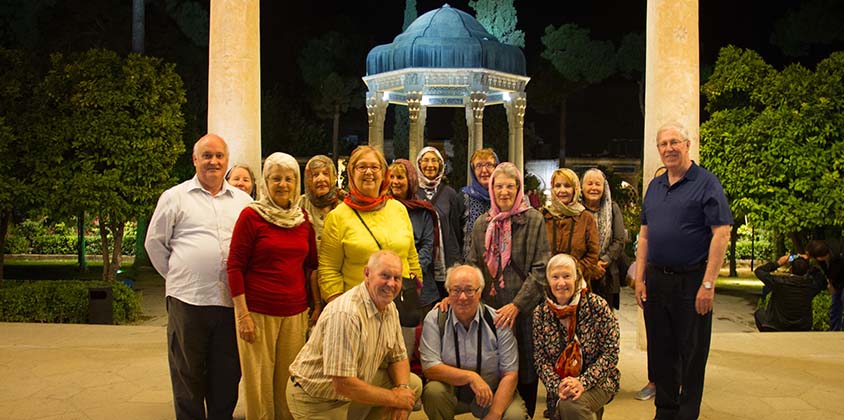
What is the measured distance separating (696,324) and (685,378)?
33 cm

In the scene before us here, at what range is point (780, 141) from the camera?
460 inches

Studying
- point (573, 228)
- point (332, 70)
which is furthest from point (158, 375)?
point (332, 70)

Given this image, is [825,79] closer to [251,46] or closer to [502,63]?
[502,63]

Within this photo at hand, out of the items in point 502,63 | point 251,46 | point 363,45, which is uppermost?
point 363,45

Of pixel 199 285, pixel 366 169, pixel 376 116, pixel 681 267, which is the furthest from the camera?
pixel 376 116

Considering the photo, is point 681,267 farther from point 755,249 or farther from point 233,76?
point 755,249

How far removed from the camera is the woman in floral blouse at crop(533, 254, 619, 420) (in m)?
4.18

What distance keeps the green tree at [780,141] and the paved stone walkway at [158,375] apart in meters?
4.38

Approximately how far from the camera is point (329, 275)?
4.33 meters

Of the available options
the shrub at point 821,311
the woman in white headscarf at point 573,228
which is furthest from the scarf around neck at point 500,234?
the shrub at point 821,311

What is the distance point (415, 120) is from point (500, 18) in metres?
9.48

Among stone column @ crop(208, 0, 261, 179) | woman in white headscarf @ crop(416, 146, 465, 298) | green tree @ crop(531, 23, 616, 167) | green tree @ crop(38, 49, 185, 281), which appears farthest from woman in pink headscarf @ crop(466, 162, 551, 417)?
green tree @ crop(531, 23, 616, 167)

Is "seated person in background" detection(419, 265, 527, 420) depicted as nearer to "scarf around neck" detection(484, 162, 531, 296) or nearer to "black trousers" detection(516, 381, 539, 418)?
"black trousers" detection(516, 381, 539, 418)

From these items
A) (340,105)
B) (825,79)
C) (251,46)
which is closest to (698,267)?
(251,46)
